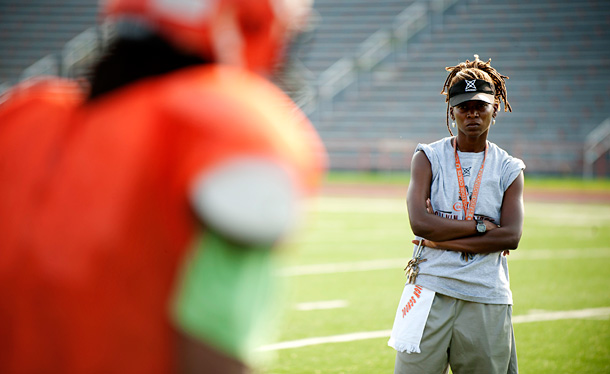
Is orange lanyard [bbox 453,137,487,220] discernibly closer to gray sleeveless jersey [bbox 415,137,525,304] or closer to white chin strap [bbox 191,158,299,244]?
gray sleeveless jersey [bbox 415,137,525,304]

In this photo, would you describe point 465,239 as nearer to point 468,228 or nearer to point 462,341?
point 468,228

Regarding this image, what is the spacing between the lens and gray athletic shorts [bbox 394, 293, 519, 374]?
149 inches

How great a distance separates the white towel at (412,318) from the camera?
380cm

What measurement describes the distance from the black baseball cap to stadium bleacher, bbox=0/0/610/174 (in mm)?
23175

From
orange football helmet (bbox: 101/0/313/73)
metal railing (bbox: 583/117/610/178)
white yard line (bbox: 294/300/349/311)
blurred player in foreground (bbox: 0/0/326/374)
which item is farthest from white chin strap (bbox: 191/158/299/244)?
metal railing (bbox: 583/117/610/178)

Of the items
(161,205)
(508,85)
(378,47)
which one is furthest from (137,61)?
(378,47)

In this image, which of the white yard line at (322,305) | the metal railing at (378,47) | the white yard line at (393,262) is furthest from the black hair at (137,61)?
the metal railing at (378,47)

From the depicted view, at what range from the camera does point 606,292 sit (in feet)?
31.3

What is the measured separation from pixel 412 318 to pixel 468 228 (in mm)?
491

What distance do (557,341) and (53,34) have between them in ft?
109

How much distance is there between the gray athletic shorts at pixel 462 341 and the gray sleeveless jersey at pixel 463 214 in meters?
0.06

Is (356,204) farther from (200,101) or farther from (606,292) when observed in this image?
(200,101)

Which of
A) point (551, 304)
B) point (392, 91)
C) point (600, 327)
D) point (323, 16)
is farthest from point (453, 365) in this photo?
point (323, 16)

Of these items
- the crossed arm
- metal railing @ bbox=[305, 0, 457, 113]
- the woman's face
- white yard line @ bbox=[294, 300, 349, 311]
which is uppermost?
metal railing @ bbox=[305, 0, 457, 113]
